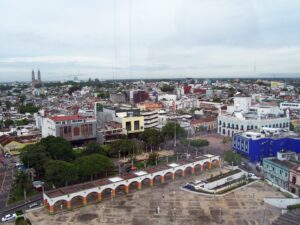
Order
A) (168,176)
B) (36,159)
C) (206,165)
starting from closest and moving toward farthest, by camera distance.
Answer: (168,176) → (36,159) → (206,165)

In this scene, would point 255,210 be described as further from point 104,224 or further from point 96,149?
point 96,149

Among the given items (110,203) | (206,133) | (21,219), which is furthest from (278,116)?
(21,219)

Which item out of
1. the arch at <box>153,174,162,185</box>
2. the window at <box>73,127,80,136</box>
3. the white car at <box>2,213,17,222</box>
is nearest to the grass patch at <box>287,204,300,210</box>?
the arch at <box>153,174,162,185</box>

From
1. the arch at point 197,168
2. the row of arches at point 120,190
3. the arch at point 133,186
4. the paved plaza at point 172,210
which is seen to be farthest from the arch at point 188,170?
the arch at point 133,186

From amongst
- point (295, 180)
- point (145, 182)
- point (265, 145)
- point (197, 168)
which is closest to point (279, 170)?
point (295, 180)

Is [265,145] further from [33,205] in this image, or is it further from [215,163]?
[33,205]

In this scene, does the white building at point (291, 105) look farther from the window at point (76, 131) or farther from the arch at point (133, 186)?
the arch at point (133, 186)

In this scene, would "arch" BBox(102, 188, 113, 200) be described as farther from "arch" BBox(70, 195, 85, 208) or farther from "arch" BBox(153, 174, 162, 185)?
"arch" BBox(153, 174, 162, 185)
